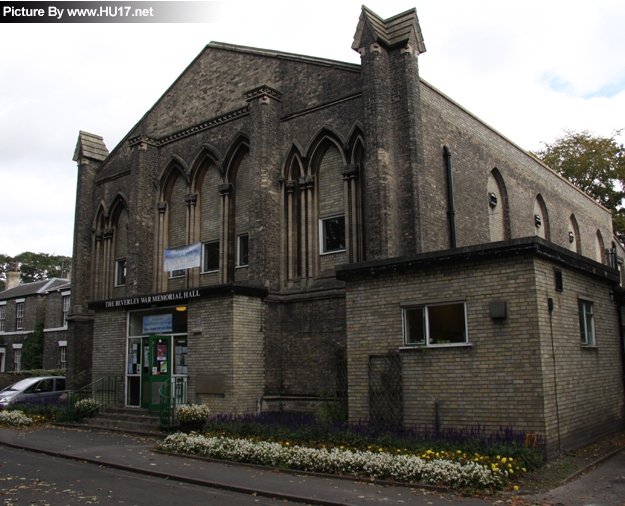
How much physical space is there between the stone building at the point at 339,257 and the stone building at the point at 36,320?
1074cm

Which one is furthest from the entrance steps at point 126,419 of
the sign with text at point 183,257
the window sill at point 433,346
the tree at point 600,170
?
the tree at point 600,170

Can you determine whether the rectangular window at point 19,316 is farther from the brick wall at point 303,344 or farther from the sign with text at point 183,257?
the brick wall at point 303,344

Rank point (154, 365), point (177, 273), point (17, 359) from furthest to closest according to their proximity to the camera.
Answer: point (17, 359) < point (177, 273) < point (154, 365)

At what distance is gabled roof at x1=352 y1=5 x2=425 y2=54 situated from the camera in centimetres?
1565

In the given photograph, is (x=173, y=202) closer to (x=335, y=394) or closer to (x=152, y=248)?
(x=152, y=248)

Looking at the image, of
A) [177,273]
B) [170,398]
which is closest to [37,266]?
[177,273]

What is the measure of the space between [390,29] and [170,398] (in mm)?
11744

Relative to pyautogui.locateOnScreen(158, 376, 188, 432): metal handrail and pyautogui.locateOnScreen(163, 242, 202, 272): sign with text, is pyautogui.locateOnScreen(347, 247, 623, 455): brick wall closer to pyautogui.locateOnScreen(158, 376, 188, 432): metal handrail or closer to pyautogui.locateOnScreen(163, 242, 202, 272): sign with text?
pyautogui.locateOnScreen(158, 376, 188, 432): metal handrail

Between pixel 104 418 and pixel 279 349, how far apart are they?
580cm

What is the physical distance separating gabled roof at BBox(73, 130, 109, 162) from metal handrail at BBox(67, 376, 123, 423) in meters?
10.6

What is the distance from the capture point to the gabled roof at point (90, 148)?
2444 centimetres

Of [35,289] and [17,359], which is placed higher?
[35,289]

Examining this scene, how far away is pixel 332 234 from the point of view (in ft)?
56.2

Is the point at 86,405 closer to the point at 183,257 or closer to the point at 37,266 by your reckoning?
the point at 183,257
